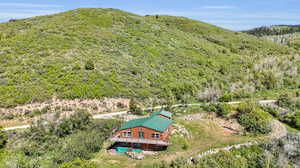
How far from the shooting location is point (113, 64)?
134 feet

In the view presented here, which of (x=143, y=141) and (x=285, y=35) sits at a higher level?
(x=285, y=35)

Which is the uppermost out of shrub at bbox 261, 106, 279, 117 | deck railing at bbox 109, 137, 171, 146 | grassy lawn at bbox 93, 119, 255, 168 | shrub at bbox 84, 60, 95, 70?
shrub at bbox 84, 60, 95, 70

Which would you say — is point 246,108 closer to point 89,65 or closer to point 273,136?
point 273,136

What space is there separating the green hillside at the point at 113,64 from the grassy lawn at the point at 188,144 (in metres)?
10.4

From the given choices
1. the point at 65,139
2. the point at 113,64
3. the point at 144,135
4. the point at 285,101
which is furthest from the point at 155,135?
the point at 113,64

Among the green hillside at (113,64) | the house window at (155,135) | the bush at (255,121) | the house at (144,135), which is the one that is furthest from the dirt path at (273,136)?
the green hillside at (113,64)

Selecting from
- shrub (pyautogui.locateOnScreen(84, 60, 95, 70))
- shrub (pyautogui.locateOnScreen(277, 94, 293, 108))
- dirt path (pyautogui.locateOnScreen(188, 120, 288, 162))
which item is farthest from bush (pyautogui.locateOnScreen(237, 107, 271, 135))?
shrub (pyautogui.locateOnScreen(84, 60, 95, 70))

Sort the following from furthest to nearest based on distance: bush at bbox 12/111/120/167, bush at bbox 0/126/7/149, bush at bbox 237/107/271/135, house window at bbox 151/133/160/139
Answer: bush at bbox 237/107/271/135, bush at bbox 0/126/7/149, house window at bbox 151/133/160/139, bush at bbox 12/111/120/167

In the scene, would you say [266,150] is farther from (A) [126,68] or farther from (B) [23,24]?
(B) [23,24]

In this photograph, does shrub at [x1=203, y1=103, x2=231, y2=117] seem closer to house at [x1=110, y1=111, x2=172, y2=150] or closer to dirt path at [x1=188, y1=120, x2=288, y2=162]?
dirt path at [x1=188, y1=120, x2=288, y2=162]

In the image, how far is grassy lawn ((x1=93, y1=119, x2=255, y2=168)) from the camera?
703 inches

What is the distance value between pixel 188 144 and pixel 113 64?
25649mm

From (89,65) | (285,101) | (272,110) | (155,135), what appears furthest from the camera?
(89,65)

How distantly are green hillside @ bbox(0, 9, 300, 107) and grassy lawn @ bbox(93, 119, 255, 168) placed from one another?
10.4 m
